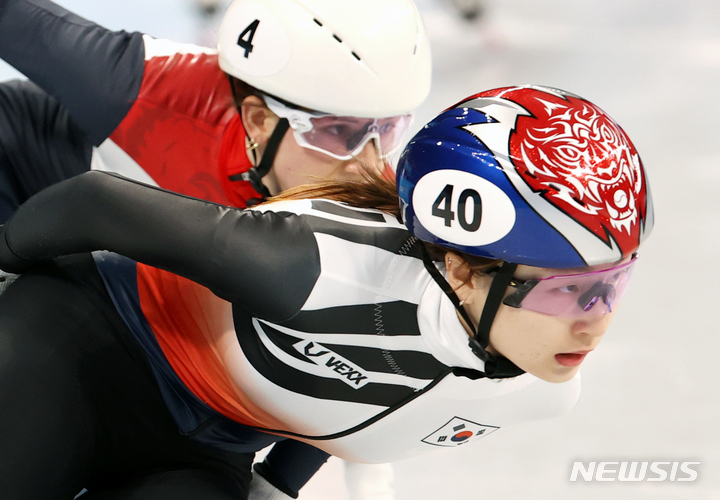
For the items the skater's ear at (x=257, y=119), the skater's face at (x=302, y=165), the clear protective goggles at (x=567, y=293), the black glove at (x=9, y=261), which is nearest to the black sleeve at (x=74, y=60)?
the skater's ear at (x=257, y=119)

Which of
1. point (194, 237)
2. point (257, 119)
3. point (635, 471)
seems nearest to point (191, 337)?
point (194, 237)

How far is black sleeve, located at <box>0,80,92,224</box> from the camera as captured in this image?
2.49 m

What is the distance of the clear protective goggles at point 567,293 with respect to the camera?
4.60 feet

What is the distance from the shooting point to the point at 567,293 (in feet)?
4.62

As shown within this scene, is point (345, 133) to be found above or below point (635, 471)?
above

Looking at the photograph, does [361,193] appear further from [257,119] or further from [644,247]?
[644,247]

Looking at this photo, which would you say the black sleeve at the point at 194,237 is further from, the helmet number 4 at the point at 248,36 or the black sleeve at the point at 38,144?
the black sleeve at the point at 38,144

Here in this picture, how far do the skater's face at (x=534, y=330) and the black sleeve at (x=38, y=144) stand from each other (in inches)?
56.2

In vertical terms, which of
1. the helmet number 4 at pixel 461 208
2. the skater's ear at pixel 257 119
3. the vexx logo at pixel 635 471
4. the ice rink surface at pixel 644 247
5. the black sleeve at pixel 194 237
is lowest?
the vexx logo at pixel 635 471

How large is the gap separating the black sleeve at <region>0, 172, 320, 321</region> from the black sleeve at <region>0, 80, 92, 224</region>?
103 centimetres

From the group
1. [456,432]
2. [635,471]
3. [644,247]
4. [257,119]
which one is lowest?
[635,471]

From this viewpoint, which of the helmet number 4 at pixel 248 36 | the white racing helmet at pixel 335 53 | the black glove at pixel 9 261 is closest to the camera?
the black glove at pixel 9 261

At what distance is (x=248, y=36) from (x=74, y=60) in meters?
0.46

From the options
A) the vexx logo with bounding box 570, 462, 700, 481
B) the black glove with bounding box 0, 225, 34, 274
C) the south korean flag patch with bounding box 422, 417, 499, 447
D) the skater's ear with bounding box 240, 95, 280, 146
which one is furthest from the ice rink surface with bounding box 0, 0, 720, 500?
the black glove with bounding box 0, 225, 34, 274
